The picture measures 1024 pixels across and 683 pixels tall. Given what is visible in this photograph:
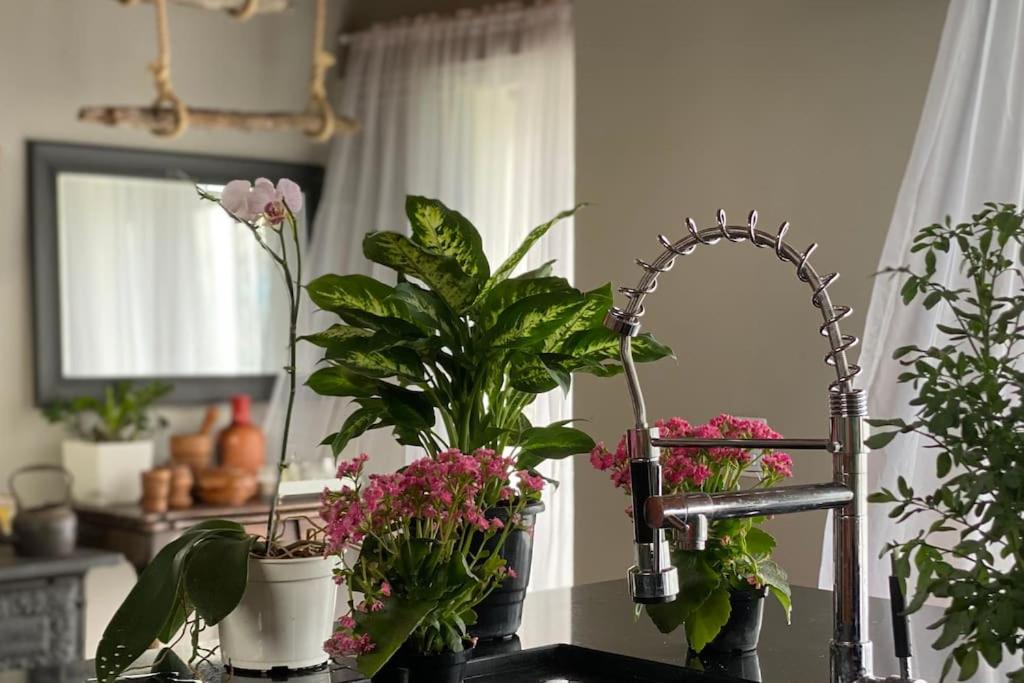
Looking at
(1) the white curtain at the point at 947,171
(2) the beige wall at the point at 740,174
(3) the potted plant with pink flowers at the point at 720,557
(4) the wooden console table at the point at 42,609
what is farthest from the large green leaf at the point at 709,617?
(4) the wooden console table at the point at 42,609

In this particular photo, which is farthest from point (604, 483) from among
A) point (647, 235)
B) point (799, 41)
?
point (799, 41)

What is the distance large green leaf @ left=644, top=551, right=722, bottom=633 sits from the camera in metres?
1.69

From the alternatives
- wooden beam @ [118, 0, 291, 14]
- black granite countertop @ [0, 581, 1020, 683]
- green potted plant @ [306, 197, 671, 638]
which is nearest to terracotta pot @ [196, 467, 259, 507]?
wooden beam @ [118, 0, 291, 14]

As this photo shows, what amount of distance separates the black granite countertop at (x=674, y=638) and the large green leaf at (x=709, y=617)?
0.03 m

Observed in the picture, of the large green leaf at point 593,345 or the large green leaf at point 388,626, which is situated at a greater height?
the large green leaf at point 593,345

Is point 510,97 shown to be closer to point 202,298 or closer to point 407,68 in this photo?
point 407,68

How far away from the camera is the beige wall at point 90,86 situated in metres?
4.59

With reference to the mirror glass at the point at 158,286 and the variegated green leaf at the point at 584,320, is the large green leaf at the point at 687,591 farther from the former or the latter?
the mirror glass at the point at 158,286

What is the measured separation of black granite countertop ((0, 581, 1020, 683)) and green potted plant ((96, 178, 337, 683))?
48mm

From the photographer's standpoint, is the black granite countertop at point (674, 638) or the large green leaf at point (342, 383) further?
the large green leaf at point (342, 383)

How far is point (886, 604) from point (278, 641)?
1002 mm

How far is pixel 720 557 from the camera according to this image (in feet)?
5.65

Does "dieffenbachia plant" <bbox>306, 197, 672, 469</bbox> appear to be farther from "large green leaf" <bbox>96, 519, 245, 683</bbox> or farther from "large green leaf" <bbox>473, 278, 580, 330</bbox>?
"large green leaf" <bbox>96, 519, 245, 683</bbox>

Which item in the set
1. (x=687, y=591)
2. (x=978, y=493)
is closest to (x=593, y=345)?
(x=687, y=591)
